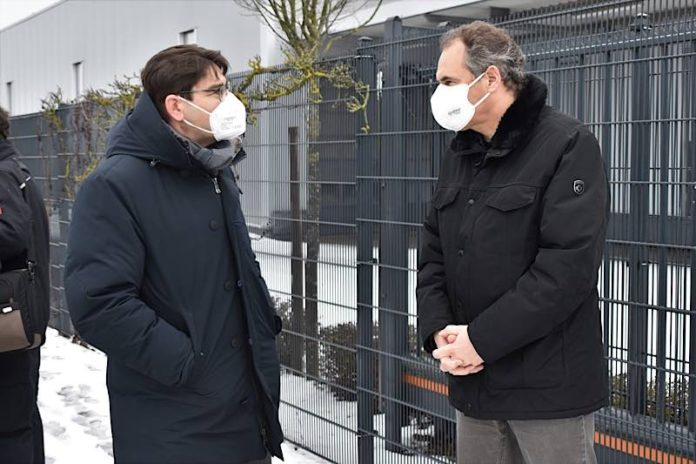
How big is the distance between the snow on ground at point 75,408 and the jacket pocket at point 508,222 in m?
3.01

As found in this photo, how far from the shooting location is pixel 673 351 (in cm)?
360

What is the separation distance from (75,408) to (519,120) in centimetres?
498

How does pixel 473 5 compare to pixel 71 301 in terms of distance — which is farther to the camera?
pixel 473 5

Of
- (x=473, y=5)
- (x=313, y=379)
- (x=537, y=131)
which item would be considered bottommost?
(x=313, y=379)

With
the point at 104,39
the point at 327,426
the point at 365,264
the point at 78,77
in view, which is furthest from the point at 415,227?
the point at 78,77

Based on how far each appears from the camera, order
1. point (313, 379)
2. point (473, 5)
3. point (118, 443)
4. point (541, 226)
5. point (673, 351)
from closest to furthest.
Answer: point (541, 226)
point (118, 443)
point (673, 351)
point (313, 379)
point (473, 5)

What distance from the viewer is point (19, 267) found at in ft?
14.2

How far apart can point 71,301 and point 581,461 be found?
1.65 meters

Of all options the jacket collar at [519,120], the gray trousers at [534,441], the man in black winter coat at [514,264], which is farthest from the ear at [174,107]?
the gray trousers at [534,441]

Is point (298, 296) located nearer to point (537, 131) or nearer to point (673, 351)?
point (673, 351)

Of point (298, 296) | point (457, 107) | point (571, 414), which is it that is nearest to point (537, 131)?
point (457, 107)

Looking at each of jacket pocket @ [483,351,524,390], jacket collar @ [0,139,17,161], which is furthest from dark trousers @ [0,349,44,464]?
jacket pocket @ [483,351,524,390]

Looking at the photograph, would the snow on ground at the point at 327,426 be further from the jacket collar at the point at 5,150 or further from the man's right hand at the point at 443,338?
the jacket collar at the point at 5,150

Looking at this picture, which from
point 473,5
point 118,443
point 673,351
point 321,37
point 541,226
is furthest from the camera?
point 473,5
